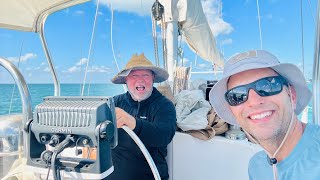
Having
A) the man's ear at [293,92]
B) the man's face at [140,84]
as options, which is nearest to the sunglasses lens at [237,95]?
the man's ear at [293,92]

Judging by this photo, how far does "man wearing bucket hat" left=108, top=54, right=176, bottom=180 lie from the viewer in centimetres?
137

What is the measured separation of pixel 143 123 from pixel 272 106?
24.0 inches

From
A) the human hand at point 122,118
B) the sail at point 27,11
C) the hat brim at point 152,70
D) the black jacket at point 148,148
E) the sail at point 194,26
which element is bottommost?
the black jacket at point 148,148

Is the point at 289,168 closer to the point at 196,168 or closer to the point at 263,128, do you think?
the point at 263,128

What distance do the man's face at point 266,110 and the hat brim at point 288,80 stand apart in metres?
0.03

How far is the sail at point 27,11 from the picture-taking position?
4.87ft

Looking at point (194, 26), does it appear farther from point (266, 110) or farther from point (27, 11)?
point (266, 110)

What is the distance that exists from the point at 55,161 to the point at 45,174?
2.9 inches

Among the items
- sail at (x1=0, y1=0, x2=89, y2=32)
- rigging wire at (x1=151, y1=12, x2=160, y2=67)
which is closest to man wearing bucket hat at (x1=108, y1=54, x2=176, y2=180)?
sail at (x1=0, y1=0, x2=89, y2=32)

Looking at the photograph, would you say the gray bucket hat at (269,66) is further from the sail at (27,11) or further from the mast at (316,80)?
the sail at (27,11)

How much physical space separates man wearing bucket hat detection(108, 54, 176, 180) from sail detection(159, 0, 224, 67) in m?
1.19

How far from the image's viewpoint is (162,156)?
159cm

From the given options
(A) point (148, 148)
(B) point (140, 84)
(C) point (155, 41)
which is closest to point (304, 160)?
(A) point (148, 148)

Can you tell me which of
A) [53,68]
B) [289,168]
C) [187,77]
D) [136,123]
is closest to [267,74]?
[289,168]
